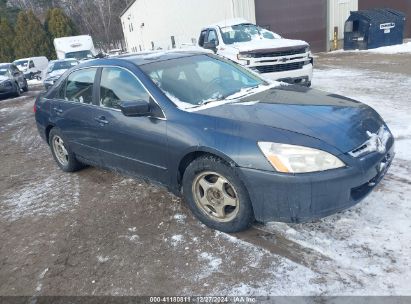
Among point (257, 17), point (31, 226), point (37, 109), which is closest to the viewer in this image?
point (31, 226)

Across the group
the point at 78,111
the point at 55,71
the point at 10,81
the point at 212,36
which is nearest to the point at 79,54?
the point at 10,81

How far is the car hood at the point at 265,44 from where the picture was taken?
8.64m

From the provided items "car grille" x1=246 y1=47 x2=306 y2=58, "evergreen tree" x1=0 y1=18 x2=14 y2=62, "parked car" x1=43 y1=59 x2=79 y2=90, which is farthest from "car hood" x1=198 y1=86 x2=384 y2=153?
"evergreen tree" x1=0 y1=18 x2=14 y2=62

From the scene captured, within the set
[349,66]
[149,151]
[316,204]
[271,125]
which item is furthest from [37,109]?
[349,66]

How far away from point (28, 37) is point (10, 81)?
81.7 feet

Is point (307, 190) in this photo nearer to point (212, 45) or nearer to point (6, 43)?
point (212, 45)

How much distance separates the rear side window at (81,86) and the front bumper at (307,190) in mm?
2414

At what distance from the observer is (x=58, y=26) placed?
3906 centimetres

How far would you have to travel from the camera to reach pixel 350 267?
2785mm

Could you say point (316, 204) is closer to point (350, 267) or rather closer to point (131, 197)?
point (350, 267)

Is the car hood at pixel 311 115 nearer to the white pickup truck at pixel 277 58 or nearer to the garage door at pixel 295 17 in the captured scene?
the white pickup truck at pixel 277 58

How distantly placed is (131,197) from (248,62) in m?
5.31

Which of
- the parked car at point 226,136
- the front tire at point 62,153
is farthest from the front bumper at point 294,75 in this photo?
the front tire at point 62,153

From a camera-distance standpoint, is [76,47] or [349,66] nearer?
[349,66]
